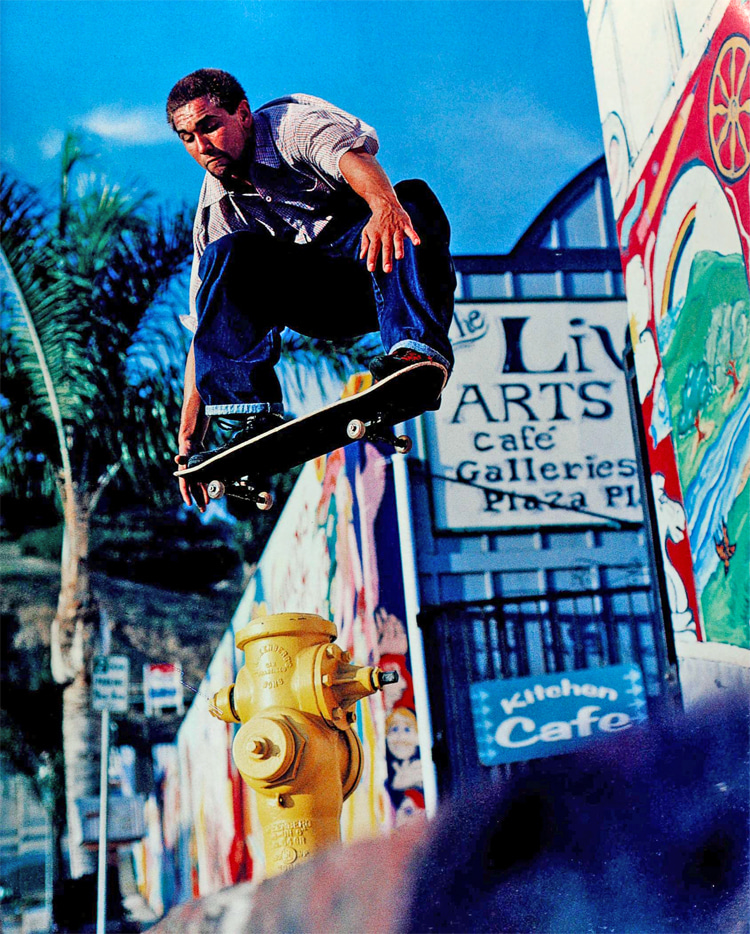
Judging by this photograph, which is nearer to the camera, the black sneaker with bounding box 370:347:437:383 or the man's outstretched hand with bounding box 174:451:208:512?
the black sneaker with bounding box 370:347:437:383

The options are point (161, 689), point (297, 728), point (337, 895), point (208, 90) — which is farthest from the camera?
point (208, 90)

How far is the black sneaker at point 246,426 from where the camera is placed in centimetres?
470

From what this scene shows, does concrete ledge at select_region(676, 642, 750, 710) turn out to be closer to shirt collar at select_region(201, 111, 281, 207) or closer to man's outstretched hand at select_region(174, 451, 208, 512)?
man's outstretched hand at select_region(174, 451, 208, 512)

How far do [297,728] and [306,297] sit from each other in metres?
1.92

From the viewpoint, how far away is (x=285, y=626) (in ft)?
14.4

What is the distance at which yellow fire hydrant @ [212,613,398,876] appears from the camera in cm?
417

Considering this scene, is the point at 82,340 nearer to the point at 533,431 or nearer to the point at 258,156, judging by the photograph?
the point at 258,156

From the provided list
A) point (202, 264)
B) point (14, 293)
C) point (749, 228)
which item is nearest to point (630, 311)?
point (749, 228)

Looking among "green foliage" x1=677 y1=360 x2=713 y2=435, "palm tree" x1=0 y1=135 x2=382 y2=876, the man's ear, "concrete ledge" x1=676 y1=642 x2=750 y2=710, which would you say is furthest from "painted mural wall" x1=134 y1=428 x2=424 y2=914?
the man's ear

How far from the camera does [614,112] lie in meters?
5.12

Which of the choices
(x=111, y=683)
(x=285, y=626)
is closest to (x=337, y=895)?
(x=285, y=626)

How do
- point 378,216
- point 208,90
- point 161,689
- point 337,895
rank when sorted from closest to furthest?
point 337,895, point 378,216, point 161,689, point 208,90

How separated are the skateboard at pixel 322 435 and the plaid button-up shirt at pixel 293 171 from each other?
839mm

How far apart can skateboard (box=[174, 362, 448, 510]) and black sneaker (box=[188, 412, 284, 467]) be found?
0.08 ft
